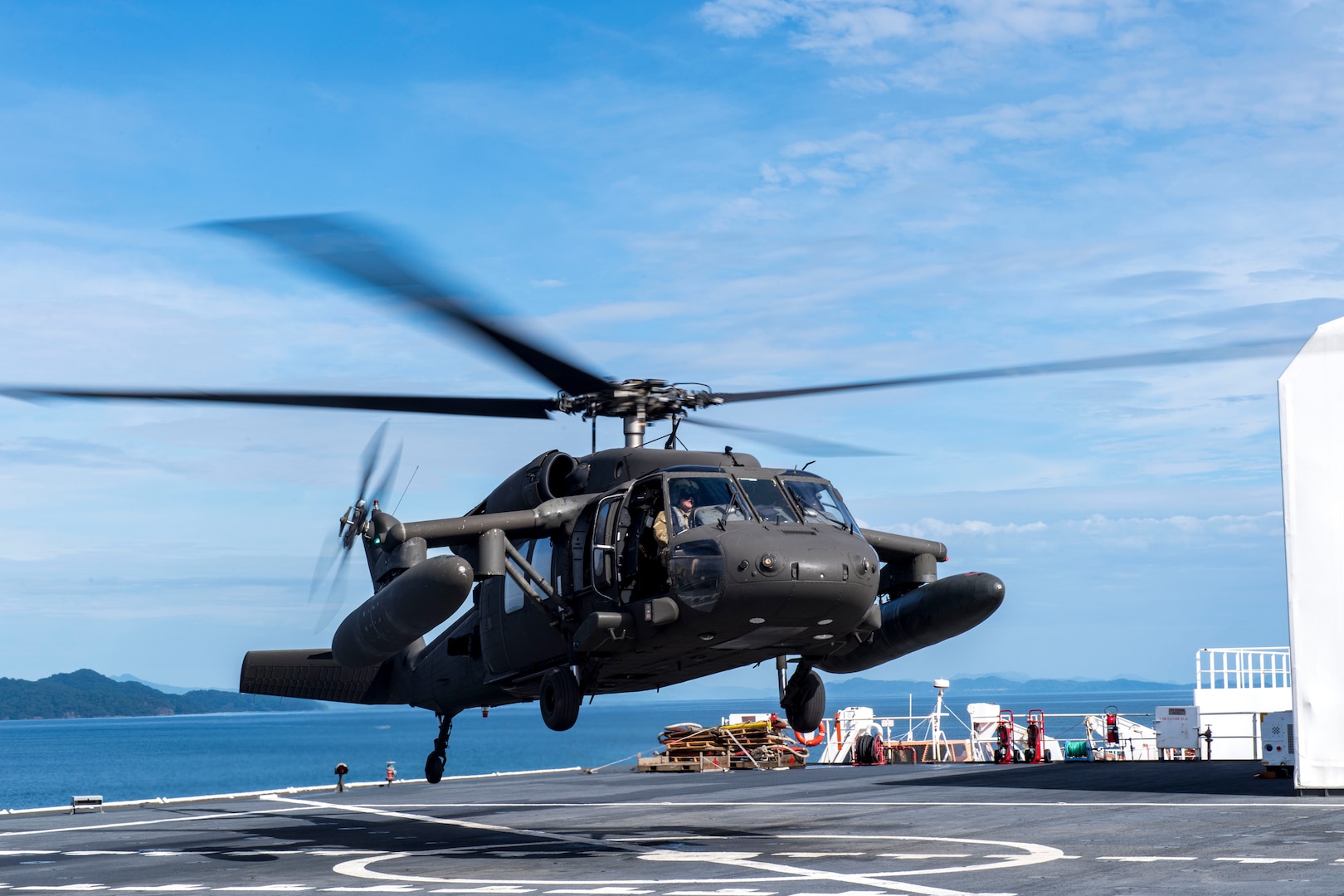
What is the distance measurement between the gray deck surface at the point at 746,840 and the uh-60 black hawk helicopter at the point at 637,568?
234 centimetres

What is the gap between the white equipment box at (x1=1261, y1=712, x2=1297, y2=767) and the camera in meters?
27.1

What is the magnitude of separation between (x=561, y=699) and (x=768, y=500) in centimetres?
370

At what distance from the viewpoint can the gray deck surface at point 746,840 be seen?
1497 cm

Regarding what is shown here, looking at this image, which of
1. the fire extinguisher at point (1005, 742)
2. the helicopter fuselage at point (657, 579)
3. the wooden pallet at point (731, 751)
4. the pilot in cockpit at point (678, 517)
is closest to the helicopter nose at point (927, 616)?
the helicopter fuselage at point (657, 579)

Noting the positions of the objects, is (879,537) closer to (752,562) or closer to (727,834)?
(752,562)

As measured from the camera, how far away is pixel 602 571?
1493 centimetres

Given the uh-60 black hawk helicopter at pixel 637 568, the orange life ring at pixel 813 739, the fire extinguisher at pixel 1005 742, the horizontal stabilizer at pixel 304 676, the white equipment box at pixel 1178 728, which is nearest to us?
the uh-60 black hawk helicopter at pixel 637 568

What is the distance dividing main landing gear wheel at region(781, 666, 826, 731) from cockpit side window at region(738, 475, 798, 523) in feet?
9.64

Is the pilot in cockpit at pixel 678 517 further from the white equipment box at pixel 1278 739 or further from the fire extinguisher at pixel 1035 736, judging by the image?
the fire extinguisher at pixel 1035 736

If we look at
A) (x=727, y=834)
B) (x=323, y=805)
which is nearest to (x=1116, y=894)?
(x=727, y=834)

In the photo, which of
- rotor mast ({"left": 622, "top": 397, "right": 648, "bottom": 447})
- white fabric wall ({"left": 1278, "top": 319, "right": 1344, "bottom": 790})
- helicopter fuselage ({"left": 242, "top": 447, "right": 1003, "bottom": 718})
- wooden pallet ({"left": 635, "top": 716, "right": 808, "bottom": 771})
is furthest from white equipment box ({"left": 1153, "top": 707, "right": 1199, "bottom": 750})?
rotor mast ({"left": 622, "top": 397, "right": 648, "bottom": 447})

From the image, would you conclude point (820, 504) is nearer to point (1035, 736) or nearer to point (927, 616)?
point (927, 616)

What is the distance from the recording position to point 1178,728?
3991cm

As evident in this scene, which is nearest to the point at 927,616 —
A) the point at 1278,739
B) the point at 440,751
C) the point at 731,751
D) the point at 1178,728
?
the point at 440,751
